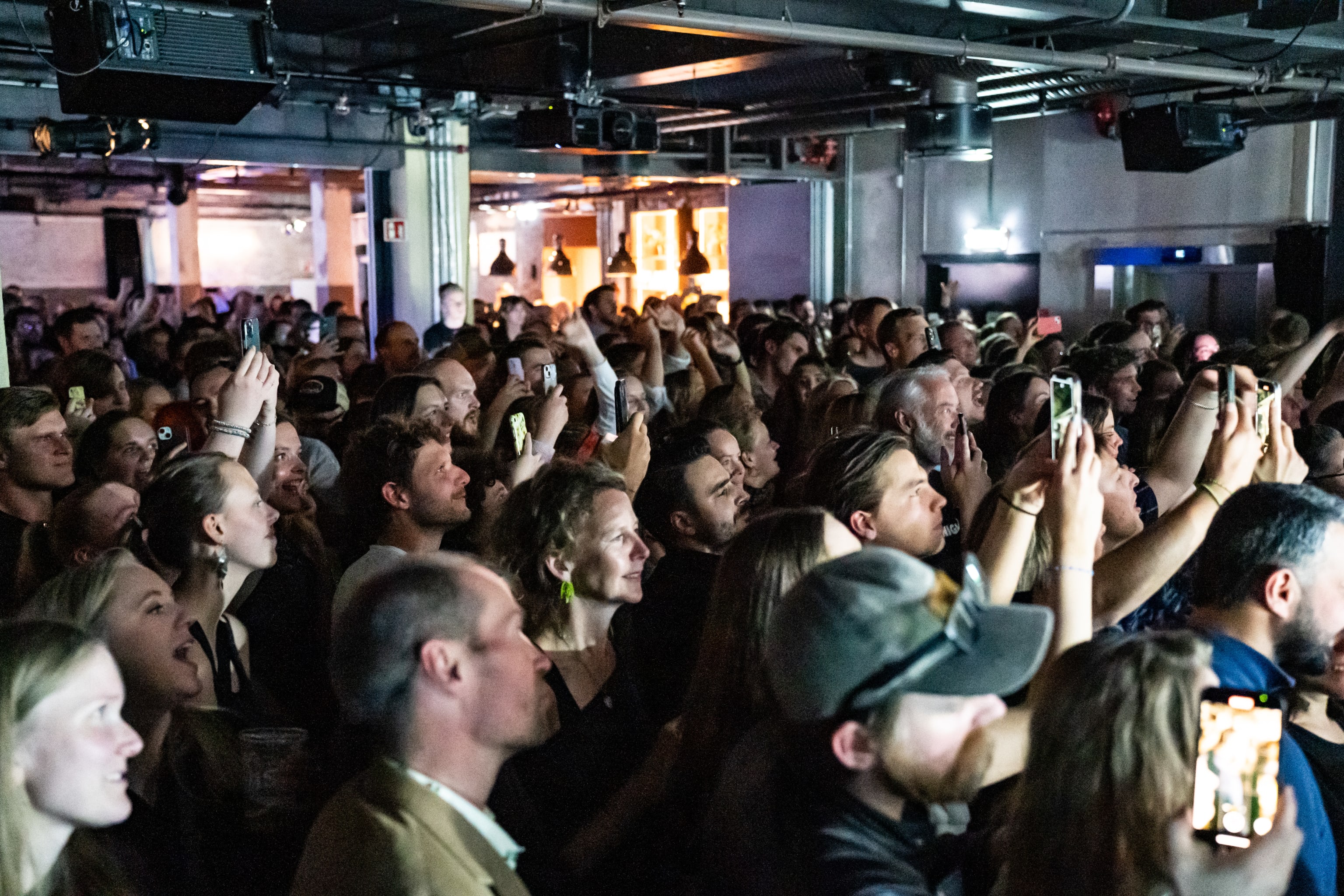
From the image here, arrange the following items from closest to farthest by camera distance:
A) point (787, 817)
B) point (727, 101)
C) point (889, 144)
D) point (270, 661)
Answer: point (787, 817)
point (270, 661)
point (727, 101)
point (889, 144)

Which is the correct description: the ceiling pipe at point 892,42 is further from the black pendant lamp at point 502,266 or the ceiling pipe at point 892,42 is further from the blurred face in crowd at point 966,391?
the black pendant lamp at point 502,266

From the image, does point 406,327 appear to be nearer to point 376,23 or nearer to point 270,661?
point 376,23

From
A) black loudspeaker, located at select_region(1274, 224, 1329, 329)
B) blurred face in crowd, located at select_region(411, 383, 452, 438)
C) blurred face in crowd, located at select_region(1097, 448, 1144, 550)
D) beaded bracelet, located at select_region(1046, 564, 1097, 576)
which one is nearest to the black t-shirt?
blurred face in crowd, located at select_region(411, 383, 452, 438)

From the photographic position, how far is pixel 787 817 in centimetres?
142

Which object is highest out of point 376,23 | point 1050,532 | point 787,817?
point 376,23

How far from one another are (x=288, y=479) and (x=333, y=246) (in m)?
12.5

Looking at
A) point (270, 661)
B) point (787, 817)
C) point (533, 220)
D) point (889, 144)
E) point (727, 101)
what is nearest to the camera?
point (787, 817)

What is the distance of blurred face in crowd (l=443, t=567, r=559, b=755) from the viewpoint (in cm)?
155

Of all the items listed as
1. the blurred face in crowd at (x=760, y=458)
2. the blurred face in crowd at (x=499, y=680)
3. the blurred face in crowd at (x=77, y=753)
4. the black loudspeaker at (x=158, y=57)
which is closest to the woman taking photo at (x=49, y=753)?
the blurred face in crowd at (x=77, y=753)

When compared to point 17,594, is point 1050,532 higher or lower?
higher

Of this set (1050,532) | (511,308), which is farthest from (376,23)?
(1050,532)

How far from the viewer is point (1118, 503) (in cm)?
304

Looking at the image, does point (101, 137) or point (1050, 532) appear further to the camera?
point (101, 137)

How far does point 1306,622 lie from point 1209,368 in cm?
112
